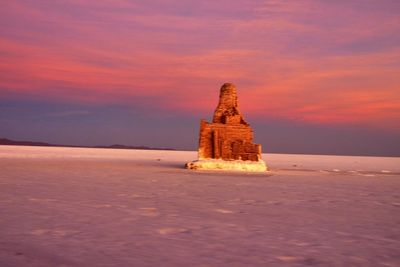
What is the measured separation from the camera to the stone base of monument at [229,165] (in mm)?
23156

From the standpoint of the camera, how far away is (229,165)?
23.3 meters

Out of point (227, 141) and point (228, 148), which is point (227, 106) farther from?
point (228, 148)

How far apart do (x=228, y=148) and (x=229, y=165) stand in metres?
0.91

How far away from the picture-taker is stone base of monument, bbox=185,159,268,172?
23.2 m

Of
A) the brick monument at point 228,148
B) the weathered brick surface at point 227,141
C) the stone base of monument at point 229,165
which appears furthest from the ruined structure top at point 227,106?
the stone base of monument at point 229,165

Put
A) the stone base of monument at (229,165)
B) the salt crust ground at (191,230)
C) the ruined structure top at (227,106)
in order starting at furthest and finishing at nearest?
the ruined structure top at (227,106)
the stone base of monument at (229,165)
the salt crust ground at (191,230)

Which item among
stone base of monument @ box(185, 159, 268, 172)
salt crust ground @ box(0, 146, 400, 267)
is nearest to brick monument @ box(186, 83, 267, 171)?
stone base of monument @ box(185, 159, 268, 172)

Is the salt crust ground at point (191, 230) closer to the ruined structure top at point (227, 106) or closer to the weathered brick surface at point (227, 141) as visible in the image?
the weathered brick surface at point (227, 141)

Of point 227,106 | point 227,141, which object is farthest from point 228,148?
point 227,106

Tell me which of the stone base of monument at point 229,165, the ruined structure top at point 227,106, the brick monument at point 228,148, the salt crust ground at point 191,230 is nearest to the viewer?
the salt crust ground at point 191,230

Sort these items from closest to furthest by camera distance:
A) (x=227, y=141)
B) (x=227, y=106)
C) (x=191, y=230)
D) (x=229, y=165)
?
(x=191, y=230) → (x=229, y=165) → (x=227, y=141) → (x=227, y=106)

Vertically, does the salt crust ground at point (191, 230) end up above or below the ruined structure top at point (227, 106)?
below

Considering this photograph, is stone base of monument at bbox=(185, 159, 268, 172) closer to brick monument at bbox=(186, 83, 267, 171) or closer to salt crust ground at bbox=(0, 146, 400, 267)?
brick monument at bbox=(186, 83, 267, 171)

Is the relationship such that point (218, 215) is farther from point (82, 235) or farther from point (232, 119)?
point (232, 119)
